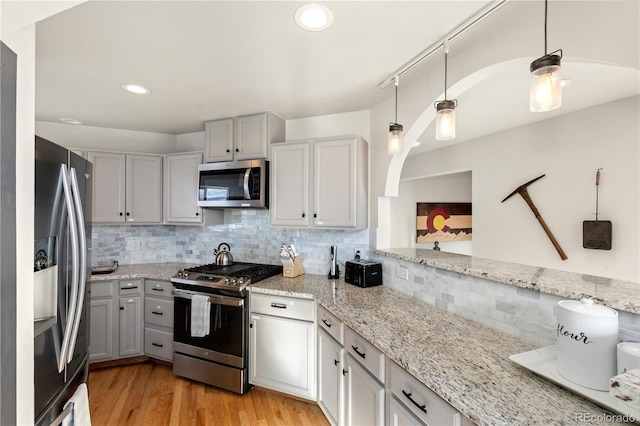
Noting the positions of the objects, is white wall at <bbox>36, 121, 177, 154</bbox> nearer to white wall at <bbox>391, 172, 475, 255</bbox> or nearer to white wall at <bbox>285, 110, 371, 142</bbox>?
white wall at <bbox>285, 110, 371, 142</bbox>

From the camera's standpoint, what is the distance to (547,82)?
1.01 meters

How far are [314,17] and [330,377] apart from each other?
217cm

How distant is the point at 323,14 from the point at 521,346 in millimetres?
1807

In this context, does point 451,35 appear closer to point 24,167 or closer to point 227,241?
point 24,167

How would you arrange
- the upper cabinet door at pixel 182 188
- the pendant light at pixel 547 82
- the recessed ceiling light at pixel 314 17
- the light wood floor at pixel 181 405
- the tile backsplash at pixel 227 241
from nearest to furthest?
the pendant light at pixel 547 82, the recessed ceiling light at pixel 314 17, the light wood floor at pixel 181 405, the tile backsplash at pixel 227 241, the upper cabinet door at pixel 182 188

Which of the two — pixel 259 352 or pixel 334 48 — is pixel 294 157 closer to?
pixel 334 48

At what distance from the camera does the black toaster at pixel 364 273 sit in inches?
93.0

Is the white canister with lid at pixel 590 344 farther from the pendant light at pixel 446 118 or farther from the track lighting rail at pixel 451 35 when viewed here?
the track lighting rail at pixel 451 35

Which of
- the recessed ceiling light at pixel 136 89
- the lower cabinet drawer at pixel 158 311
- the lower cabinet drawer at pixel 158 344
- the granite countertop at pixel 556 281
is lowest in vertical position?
the lower cabinet drawer at pixel 158 344

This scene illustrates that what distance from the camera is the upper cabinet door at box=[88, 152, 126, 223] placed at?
3.05 meters

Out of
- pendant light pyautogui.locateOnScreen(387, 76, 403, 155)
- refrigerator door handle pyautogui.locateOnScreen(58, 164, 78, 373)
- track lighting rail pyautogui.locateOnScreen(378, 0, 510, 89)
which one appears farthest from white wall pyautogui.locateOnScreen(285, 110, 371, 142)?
refrigerator door handle pyautogui.locateOnScreen(58, 164, 78, 373)

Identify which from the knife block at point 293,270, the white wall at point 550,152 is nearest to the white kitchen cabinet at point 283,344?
the knife block at point 293,270

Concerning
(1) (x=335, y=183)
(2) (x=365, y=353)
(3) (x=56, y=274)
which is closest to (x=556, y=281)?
(2) (x=365, y=353)

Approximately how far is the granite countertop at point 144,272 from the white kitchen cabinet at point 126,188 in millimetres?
516
